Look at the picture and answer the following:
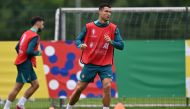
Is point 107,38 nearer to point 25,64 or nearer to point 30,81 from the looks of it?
point 25,64

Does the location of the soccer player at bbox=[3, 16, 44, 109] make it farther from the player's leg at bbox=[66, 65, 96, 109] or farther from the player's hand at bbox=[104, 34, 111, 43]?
the player's hand at bbox=[104, 34, 111, 43]

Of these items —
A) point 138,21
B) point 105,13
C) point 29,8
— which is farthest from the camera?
point 29,8

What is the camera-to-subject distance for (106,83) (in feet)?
52.1

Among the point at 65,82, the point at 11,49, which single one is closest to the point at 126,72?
the point at 65,82

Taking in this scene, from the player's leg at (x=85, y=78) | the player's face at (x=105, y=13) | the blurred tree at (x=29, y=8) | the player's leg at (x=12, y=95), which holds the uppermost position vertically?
the blurred tree at (x=29, y=8)

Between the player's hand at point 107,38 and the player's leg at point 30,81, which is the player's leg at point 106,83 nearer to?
the player's hand at point 107,38

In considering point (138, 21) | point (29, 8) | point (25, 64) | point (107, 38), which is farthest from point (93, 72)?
point (29, 8)

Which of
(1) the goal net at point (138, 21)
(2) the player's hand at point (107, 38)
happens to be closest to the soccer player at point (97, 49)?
(2) the player's hand at point (107, 38)

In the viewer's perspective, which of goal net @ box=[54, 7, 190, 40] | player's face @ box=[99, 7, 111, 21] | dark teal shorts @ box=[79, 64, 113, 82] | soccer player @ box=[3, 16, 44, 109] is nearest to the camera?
player's face @ box=[99, 7, 111, 21]

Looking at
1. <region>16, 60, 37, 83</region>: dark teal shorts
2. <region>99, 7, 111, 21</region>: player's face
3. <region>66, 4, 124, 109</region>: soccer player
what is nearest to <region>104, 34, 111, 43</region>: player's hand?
<region>66, 4, 124, 109</region>: soccer player

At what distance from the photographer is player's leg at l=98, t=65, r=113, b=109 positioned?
15.8 metres

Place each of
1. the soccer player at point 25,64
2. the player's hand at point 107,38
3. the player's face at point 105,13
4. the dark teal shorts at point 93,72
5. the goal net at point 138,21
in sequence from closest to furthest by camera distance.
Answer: the player's hand at point 107,38
the player's face at point 105,13
the dark teal shorts at point 93,72
the soccer player at point 25,64
the goal net at point 138,21

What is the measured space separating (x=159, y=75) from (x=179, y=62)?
1.93 ft

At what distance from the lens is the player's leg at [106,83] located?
51.9ft
